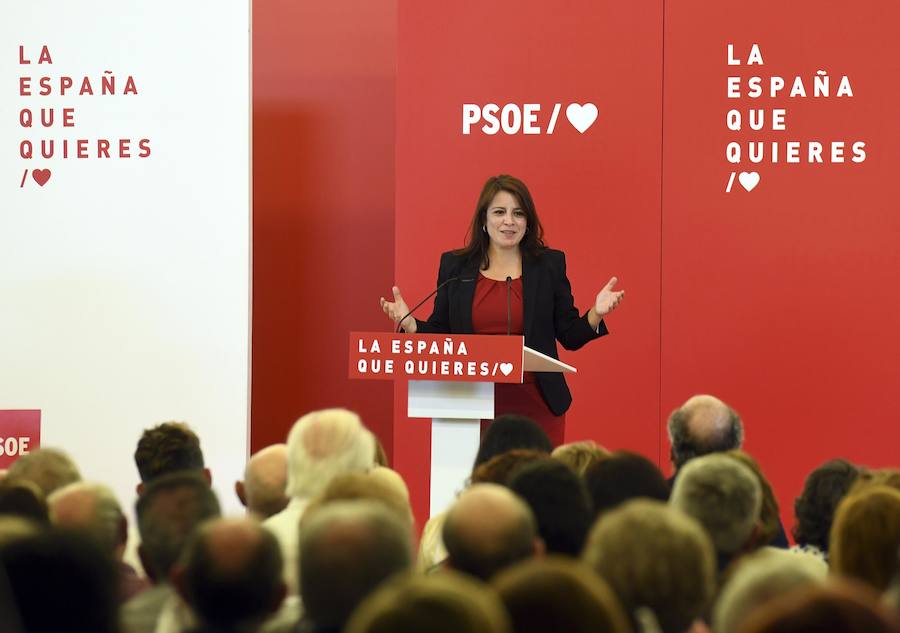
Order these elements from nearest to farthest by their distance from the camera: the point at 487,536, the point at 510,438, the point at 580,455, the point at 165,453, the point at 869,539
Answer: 1. the point at 487,536
2. the point at 869,539
3. the point at 580,455
4. the point at 510,438
5. the point at 165,453

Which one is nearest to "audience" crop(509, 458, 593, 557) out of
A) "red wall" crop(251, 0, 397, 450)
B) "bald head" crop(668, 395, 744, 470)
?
"bald head" crop(668, 395, 744, 470)

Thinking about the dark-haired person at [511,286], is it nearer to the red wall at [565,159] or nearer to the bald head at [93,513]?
the red wall at [565,159]

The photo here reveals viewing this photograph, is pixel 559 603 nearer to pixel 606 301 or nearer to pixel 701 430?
pixel 701 430

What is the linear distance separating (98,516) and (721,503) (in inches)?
45.5

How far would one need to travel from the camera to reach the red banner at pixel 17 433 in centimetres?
579

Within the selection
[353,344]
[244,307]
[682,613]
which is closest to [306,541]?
[682,613]

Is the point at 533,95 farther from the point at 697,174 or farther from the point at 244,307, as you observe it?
the point at 244,307

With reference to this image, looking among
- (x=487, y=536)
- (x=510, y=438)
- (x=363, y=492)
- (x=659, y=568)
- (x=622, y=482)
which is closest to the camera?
(x=659, y=568)

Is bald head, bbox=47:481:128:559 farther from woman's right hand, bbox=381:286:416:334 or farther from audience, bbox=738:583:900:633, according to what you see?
woman's right hand, bbox=381:286:416:334

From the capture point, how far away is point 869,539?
86.8 inches

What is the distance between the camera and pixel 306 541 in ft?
6.01

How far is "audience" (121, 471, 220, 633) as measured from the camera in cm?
240

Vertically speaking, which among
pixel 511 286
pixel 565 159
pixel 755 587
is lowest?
pixel 755 587

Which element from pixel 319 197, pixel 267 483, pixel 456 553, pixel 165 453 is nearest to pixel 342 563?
pixel 456 553
